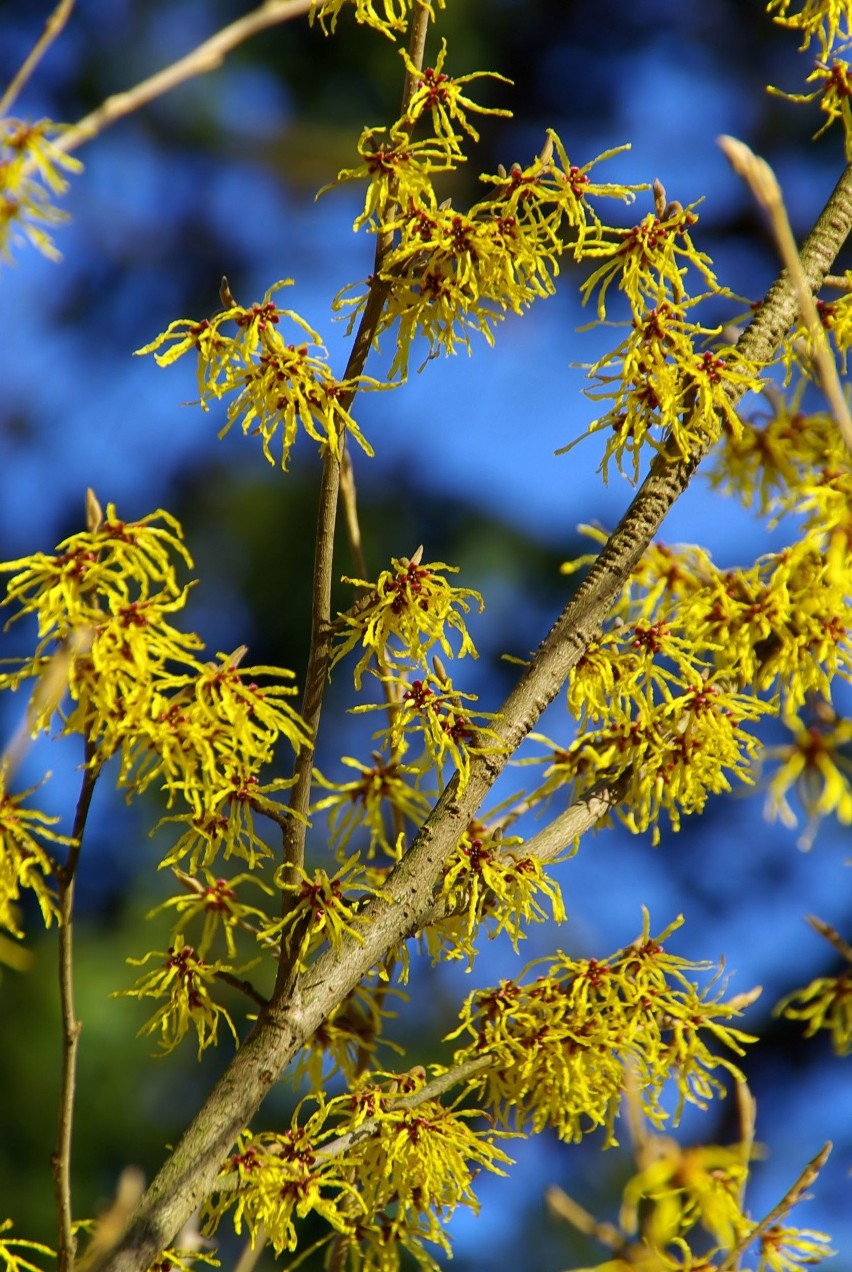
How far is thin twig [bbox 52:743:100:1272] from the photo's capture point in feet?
2.68

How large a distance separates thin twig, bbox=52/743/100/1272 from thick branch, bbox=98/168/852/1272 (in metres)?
0.04

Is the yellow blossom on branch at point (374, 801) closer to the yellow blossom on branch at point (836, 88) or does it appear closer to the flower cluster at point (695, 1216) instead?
the flower cluster at point (695, 1216)

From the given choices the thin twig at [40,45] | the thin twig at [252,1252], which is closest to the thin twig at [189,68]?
the thin twig at [40,45]

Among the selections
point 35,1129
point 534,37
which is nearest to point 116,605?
point 35,1129

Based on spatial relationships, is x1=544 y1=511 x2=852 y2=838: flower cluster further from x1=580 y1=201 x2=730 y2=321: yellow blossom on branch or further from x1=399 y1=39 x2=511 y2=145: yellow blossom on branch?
x1=399 y1=39 x2=511 y2=145: yellow blossom on branch

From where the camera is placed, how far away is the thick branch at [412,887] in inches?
34.7

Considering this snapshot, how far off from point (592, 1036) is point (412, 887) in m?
0.19

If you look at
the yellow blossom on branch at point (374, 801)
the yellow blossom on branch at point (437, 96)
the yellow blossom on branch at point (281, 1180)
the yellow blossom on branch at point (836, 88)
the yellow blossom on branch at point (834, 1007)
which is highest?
the yellow blossom on branch at point (836, 88)

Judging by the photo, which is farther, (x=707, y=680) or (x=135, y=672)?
(x=707, y=680)

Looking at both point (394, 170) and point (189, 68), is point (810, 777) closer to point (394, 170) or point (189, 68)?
point (394, 170)

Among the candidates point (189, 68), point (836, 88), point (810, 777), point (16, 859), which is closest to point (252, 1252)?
point (16, 859)

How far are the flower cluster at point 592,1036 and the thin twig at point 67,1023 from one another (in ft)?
0.96

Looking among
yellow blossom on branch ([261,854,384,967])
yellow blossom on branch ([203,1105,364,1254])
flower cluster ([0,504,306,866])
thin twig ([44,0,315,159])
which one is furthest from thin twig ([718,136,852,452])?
yellow blossom on branch ([203,1105,364,1254])

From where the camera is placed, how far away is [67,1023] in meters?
0.85
